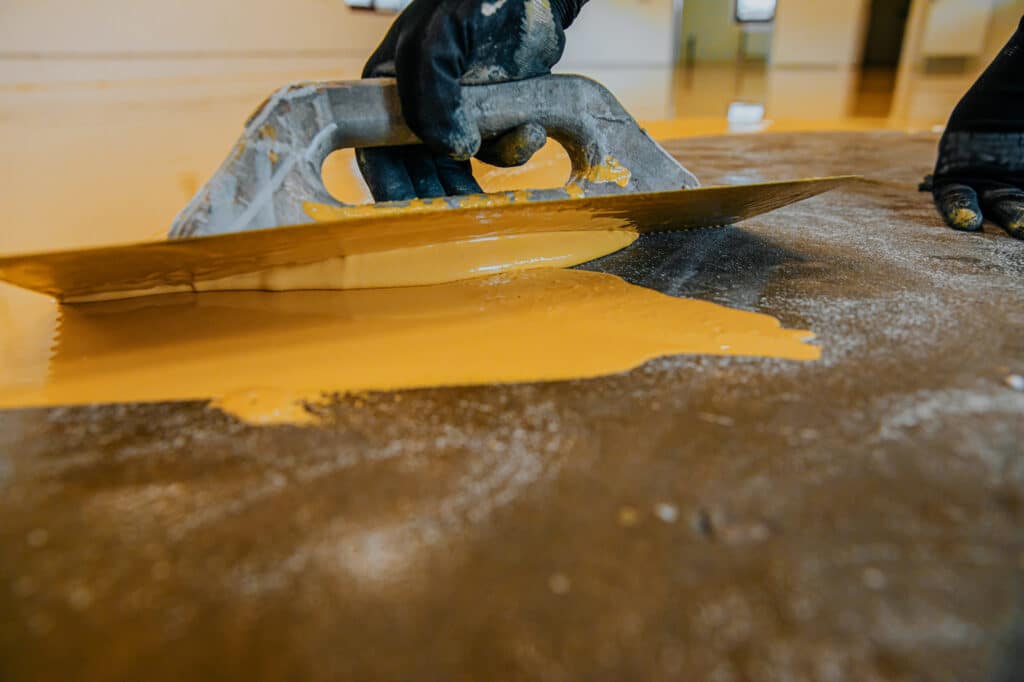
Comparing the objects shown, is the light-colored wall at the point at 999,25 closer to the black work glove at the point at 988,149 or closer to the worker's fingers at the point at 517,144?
the black work glove at the point at 988,149

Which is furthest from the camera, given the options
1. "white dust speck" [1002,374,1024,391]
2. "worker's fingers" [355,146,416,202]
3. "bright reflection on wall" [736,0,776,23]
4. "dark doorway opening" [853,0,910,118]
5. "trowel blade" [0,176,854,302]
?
"bright reflection on wall" [736,0,776,23]

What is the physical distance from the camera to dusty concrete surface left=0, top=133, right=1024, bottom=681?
1.72 ft

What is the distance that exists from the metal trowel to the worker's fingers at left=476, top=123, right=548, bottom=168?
0.02 meters

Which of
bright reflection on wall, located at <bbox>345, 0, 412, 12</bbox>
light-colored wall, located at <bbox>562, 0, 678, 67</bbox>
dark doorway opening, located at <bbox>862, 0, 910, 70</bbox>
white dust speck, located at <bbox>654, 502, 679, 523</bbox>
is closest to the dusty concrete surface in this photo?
white dust speck, located at <bbox>654, 502, 679, 523</bbox>

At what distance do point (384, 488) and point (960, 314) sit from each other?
1.11 m

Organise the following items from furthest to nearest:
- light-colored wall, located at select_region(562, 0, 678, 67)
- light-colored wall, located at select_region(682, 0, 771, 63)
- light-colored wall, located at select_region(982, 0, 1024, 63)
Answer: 1. light-colored wall, located at select_region(682, 0, 771, 63)
2. light-colored wall, located at select_region(562, 0, 678, 67)
3. light-colored wall, located at select_region(982, 0, 1024, 63)

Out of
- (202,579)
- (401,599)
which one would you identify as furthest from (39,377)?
(401,599)

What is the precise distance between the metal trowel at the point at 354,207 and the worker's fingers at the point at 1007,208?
607 millimetres

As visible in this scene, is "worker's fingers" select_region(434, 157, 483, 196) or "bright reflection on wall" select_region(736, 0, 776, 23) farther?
"bright reflection on wall" select_region(736, 0, 776, 23)

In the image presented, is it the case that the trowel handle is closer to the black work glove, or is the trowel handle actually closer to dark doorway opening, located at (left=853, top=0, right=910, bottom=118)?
the black work glove

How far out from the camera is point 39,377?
3.29 feet

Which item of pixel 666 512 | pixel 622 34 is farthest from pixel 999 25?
pixel 666 512

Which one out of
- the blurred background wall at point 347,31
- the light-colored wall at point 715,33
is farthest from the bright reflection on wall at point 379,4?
the light-colored wall at point 715,33

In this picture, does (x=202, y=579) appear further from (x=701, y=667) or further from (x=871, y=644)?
(x=871, y=644)
